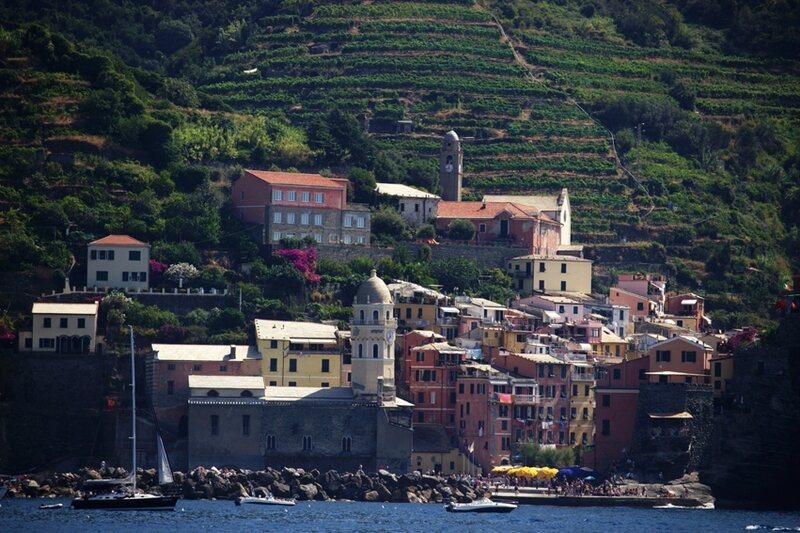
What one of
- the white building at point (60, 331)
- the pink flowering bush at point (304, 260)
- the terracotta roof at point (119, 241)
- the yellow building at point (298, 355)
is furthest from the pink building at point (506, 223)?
the white building at point (60, 331)

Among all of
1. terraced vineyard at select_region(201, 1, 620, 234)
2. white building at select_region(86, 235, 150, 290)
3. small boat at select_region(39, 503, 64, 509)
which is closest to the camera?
small boat at select_region(39, 503, 64, 509)

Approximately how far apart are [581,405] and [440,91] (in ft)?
133

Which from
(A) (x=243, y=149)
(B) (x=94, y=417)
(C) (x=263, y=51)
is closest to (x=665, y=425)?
(B) (x=94, y=417)

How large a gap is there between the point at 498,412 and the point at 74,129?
32.2 meters

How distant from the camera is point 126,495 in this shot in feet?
334

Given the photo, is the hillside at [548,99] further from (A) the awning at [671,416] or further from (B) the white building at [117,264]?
(A) the awning at [671,416]

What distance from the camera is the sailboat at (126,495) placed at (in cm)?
10112

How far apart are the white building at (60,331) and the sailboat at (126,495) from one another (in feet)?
30.7

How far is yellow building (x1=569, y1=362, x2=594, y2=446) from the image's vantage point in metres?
120

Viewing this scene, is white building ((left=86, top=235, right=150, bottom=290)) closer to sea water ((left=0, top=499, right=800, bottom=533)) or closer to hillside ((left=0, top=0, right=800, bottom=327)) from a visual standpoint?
hillside ((left=0, top=0, right=800, bottom=327))

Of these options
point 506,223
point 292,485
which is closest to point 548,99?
point 506,223

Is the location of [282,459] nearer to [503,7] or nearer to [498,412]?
[498,412]

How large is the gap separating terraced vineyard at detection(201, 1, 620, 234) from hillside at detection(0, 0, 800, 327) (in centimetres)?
14

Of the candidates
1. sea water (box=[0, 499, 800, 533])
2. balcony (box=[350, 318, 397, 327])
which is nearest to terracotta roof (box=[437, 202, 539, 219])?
balcony (box=[350, 318, 397, 327])
